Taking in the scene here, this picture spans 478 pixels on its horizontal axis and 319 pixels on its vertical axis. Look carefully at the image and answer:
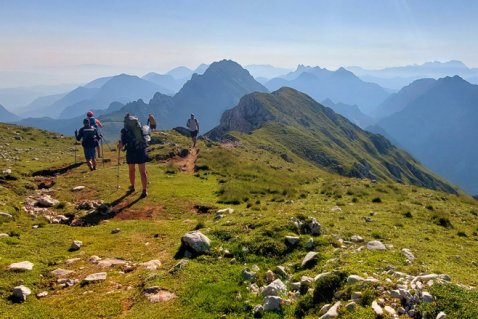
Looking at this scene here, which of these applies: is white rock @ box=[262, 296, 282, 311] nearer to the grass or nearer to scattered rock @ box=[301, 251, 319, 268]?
the grass

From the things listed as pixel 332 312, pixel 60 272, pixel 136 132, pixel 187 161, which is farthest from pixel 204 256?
pixel 187 161

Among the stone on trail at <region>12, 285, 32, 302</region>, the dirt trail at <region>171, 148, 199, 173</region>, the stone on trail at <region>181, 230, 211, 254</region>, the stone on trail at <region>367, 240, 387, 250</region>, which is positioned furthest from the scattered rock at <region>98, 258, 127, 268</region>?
the dirt trail at <region>171, 148, 199, 173</region>

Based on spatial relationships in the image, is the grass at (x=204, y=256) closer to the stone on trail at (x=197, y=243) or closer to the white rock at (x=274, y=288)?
the white rock at (x=274, y=288)

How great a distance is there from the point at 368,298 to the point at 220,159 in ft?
97.6

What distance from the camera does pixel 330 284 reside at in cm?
896

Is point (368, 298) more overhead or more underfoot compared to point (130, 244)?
more overhead

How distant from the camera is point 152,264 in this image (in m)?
11.9

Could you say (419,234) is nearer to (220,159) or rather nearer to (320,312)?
(320,312)

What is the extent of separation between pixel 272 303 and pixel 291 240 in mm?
3608

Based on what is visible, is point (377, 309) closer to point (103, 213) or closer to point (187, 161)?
point (103, 213)

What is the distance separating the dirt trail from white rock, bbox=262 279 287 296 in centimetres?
2322

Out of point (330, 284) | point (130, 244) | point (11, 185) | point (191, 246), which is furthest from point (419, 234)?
point (11, 185)

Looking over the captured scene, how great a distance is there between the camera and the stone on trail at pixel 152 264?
11641mm

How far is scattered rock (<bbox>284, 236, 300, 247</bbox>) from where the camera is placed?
40.6 ft
